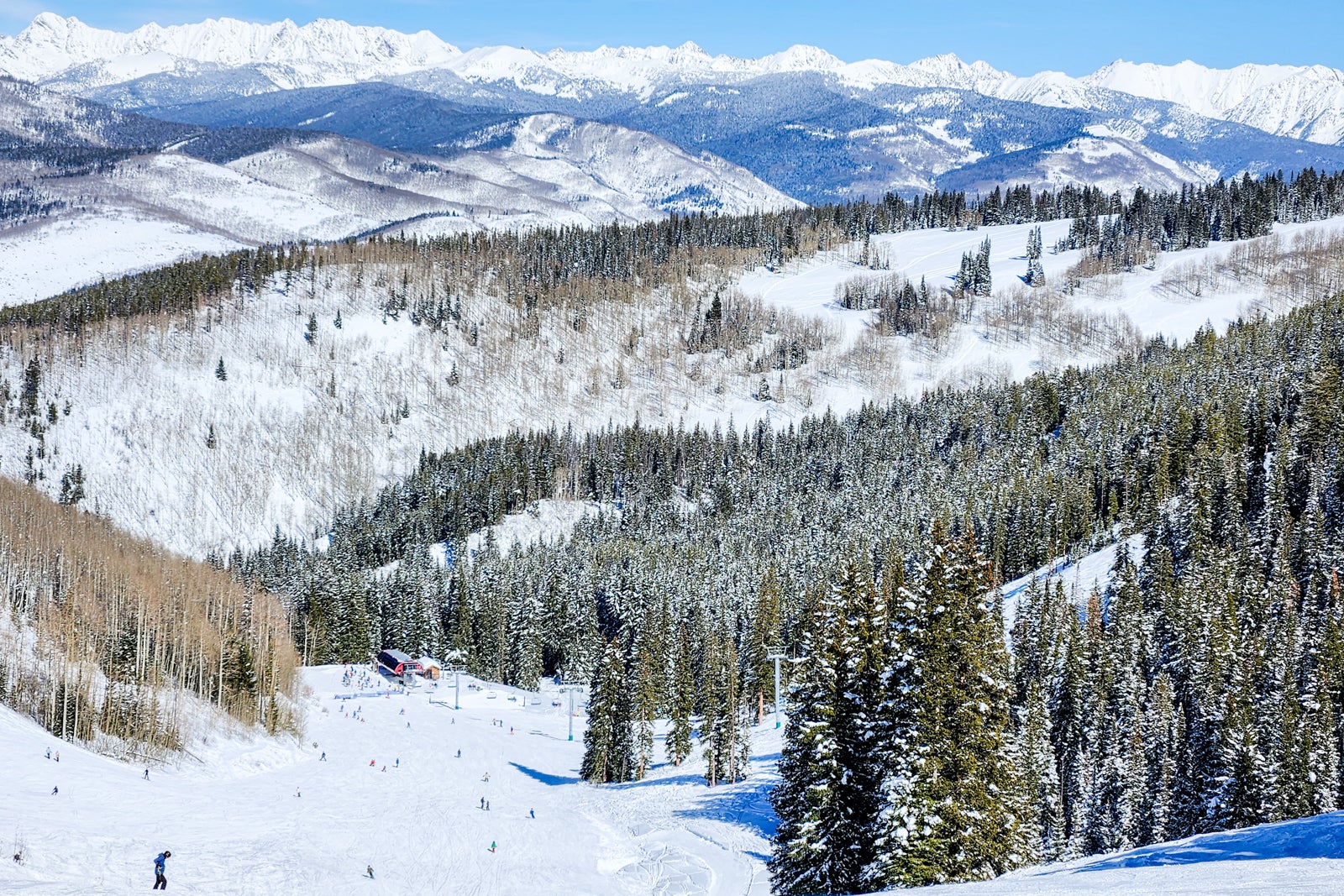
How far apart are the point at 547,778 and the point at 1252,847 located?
71.8m

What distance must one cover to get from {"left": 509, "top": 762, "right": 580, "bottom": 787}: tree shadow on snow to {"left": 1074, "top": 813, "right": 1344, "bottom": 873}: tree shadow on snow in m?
64.0

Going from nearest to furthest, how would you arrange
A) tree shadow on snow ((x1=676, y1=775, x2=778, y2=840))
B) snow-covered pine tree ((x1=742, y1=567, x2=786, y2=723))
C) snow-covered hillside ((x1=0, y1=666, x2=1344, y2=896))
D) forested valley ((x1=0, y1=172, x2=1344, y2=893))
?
snow-covered hillside ((x1=0, y1=666, x2=1344, y2=896)) < forested valley ((x1=0, y1=172, x2=1344, y2=893)) < tree shadow on snow ((x1=676, y1=775, x2=778, y2=840)) < snow-covered pine tree ((x1=742, y1=567, x2=786, y2=723))

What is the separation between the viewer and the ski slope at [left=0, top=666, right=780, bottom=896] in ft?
160

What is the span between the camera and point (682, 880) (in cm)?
5912

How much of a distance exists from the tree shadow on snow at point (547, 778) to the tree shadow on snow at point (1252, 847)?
64043mm

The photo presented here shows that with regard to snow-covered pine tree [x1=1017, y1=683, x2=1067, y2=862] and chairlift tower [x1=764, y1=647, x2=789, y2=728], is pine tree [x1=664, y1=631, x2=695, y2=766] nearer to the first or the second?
chairlift tower [x1=764, y1=647, x2=789, y2=728]

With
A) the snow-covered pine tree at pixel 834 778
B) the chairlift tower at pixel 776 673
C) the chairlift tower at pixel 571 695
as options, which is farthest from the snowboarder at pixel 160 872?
the chairlift tower at pixel 776 673

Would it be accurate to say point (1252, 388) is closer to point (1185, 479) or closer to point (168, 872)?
point (1185, 479)

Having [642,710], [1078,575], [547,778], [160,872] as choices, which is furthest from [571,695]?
[160,872]

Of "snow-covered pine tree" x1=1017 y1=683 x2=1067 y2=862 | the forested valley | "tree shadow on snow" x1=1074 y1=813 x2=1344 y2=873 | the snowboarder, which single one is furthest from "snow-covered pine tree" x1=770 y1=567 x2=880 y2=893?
"snow-covered pine tree" x1=1017 y1=683 x2=1067 y2=862

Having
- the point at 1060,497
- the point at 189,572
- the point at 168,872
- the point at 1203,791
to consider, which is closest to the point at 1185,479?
the point at 1060,497

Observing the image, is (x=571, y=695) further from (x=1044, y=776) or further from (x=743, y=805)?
(x=1044, y=776)

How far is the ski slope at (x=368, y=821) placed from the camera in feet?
160

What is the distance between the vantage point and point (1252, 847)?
2550 cm
